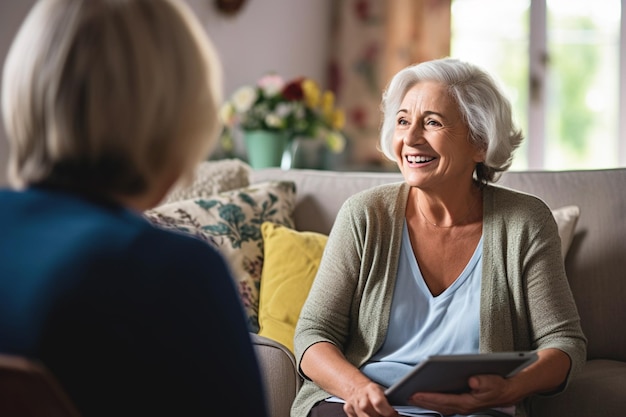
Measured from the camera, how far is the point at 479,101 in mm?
1977

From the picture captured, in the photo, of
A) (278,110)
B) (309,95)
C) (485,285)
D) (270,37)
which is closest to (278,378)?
(485,285)

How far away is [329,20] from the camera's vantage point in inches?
200

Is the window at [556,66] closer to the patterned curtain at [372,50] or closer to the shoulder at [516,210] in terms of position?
the patterned curtain at [372,50]

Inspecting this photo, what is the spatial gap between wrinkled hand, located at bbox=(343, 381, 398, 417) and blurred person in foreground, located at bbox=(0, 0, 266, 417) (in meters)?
0.76

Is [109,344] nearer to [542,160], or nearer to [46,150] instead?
[46,150]

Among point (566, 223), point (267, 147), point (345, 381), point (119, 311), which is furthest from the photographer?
point (267, 147)

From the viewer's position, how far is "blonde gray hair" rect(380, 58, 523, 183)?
1.98 meters

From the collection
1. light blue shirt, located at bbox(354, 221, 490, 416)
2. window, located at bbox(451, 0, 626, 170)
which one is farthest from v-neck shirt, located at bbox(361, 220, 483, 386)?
window, located at bbox(451, 0, 626, 170)

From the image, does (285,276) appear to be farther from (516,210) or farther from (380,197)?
(516,210)

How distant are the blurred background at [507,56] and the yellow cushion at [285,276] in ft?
8.03

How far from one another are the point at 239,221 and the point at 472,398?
984 mm

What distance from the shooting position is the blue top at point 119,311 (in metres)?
0.77

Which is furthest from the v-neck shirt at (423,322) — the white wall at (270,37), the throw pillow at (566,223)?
the white wall at (270,37)

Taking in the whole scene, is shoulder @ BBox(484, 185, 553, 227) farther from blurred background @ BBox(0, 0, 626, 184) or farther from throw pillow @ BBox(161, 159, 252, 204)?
blurred background @ BBox(0, 0, 626, 184)
